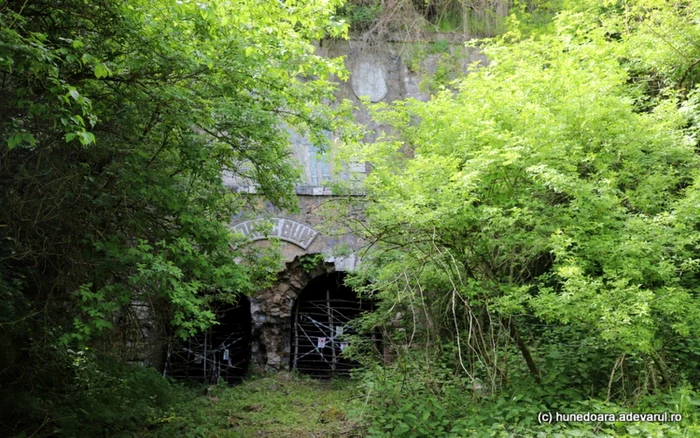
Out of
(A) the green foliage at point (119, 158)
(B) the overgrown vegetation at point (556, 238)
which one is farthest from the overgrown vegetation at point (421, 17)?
(A) the green foliage at point (119, 158)

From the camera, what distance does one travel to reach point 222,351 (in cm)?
1310

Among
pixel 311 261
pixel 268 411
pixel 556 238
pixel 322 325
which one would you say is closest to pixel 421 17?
pixel 311 261

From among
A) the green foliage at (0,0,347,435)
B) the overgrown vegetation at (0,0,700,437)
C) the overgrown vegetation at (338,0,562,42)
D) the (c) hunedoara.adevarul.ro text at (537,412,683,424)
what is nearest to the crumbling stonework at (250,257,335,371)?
the overgrown vegetation at (0,0,700,437)

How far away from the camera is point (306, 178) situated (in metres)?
12.2

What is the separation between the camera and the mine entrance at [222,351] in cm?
1265

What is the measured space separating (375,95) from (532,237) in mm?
7935

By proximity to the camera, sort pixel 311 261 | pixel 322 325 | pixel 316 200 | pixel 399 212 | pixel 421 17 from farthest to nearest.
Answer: pixel 421 17 < pixel 322 325 < pixel 316 200 < pixel 311 261 < pixel 399 212

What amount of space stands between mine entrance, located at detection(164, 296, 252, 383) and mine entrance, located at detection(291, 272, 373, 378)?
3.58ft

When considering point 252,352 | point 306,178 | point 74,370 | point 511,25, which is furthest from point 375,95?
point 74,370

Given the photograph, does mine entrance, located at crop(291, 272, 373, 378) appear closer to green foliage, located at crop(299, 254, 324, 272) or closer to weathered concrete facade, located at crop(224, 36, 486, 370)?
weathered concrete facade, located at crop(224, 36, 486, 370)

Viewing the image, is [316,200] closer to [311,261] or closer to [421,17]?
[311,261]

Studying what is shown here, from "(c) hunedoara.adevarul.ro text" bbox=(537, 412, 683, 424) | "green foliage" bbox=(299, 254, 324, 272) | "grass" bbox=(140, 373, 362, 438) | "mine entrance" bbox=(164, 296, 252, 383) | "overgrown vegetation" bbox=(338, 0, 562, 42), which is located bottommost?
"grass" bbox=(140, 373, 362, 438)

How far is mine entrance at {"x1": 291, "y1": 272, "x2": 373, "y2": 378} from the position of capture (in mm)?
12640

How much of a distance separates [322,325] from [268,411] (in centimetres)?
329
